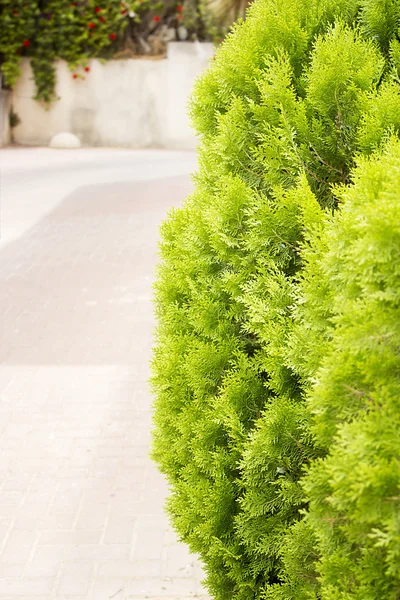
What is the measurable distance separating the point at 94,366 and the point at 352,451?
5064mm

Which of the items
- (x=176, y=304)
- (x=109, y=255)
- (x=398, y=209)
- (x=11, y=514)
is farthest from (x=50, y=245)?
(x=398, y=209)

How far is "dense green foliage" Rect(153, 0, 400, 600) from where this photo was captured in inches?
79.9

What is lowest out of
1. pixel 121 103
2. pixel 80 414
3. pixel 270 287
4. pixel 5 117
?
pixel 5 117

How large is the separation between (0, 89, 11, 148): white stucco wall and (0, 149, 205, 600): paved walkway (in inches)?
291

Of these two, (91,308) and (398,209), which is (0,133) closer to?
(91,308)

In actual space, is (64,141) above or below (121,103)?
below

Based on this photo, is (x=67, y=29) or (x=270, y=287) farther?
(x=67, y=29)

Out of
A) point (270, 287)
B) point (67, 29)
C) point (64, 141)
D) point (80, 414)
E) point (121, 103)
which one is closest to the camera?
point (270, 287)

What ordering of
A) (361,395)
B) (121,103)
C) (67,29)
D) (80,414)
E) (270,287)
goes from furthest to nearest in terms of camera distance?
(121,103)
(67,29)
(80,414)
(270,287)
(361,395)

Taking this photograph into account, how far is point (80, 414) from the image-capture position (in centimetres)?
557

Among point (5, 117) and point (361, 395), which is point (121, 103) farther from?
point (361, 395)

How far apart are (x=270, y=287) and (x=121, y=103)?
17875mm

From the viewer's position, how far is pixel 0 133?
1883 centimetres

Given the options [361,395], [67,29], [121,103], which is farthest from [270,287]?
[121,103]
